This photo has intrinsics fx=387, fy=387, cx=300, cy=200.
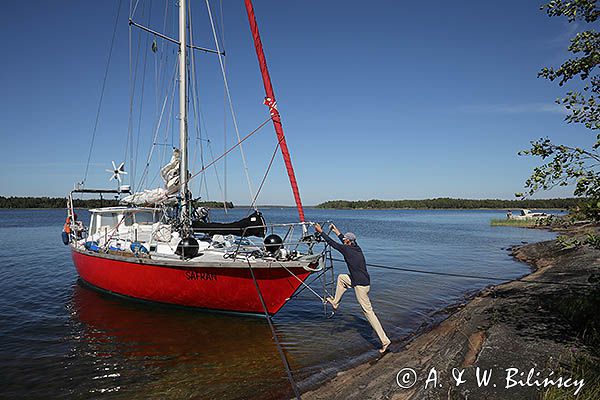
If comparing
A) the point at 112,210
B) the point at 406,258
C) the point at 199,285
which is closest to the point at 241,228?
the point at 199,285

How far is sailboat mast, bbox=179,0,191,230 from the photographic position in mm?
11734

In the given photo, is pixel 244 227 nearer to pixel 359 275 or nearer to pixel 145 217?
pixel 359 275

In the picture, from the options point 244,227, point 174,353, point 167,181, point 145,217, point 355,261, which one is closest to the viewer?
point 355,261

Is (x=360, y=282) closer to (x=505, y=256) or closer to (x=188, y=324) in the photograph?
(x=188, y=324)

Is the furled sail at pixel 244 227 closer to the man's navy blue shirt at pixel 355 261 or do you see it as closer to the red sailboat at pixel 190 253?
the red sailboat at pixel 190 253

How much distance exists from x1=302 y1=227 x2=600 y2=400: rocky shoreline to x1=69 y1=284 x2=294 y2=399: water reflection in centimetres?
160

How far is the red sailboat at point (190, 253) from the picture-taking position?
31.2 ft

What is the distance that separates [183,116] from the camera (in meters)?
11.8

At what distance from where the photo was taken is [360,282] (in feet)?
26.3

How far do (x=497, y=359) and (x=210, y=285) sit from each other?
658cm

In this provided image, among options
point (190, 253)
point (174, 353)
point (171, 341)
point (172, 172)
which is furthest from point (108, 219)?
point (174, 353)

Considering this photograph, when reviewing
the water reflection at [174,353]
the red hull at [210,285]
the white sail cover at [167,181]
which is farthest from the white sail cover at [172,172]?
the water reflection at [174,353]

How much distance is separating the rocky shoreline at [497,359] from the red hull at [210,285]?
116 inches

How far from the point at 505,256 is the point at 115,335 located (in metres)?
24.1
